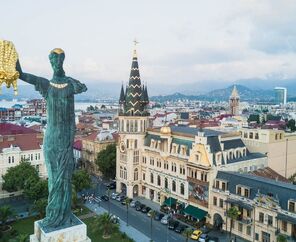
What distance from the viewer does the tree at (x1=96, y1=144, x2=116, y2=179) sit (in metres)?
79.0

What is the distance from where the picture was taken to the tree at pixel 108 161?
79000mm

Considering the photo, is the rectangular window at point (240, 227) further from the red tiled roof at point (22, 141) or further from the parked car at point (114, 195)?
the red tiled roof at point (22, 141)

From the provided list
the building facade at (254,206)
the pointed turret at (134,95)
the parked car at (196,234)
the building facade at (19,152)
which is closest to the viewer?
the building facade at (254,206)

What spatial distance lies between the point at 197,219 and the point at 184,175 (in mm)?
7990

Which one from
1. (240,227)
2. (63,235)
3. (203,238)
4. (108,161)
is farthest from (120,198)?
(63,235)

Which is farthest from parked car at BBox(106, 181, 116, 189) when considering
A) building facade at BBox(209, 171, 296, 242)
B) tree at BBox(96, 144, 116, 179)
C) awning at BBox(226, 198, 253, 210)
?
awning at BBox(226, 198, 253, 210)

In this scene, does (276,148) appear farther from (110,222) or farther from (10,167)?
(10,167)

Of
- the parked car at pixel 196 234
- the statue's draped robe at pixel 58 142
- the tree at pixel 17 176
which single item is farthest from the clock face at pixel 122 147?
the statue's draped robe at pixel 58 142

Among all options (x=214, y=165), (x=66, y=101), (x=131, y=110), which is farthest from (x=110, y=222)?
(x=66, y=101)

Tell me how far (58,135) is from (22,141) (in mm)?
52608

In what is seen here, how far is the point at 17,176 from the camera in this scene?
204 ft

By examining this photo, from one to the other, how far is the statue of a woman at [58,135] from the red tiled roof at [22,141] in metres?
49.2

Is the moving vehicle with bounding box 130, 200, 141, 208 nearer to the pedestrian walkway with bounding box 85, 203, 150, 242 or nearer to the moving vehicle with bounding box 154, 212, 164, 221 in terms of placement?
the moving vehicle with bounding box 154, 212, 164, 221

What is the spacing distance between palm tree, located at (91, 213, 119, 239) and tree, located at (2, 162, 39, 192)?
16913 mm
